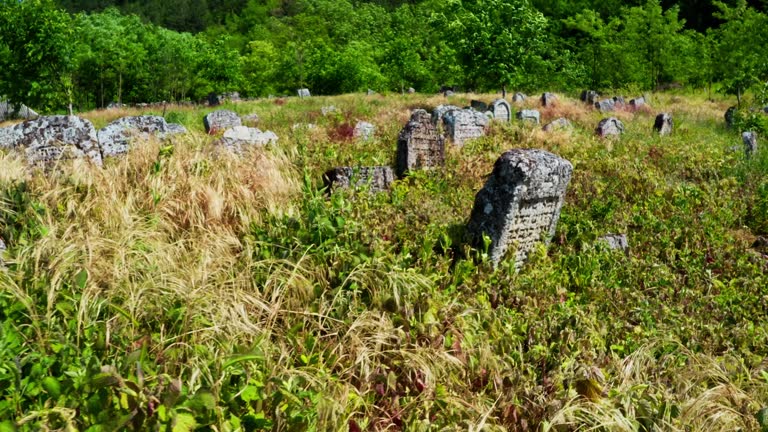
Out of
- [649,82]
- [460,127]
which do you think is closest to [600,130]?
[460,127]

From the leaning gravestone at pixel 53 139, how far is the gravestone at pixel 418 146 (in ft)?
13.5

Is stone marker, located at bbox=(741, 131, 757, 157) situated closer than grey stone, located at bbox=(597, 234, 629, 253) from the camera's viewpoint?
No

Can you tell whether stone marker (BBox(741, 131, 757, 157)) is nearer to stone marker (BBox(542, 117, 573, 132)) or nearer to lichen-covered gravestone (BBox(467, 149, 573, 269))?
stone marker (BBox(542, 117, 573, 132))

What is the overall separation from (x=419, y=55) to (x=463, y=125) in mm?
35434

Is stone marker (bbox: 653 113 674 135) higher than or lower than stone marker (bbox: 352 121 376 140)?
lower

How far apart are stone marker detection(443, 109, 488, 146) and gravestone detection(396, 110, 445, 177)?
2148 mm

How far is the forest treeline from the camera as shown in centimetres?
2355

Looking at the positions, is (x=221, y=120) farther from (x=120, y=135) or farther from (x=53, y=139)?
(x=53, y=139)

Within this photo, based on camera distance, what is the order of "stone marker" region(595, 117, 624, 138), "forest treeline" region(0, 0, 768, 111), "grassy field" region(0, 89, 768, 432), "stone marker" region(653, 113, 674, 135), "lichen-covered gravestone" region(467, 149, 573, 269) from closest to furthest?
"grassy field" region(0, 89, 768, 432) → "lichen-covered gravestone" region(467, 149, 573, 269) → "stone marker" region(595, 117, 624, 138) → "stone marker" region(653, 113, 674, 135) → "forest treeline" region(0, 0, 768, 111)

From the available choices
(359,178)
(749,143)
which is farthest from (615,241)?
(749,143)

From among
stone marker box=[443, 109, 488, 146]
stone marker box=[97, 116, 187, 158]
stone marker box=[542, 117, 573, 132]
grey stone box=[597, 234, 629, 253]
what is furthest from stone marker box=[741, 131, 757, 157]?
stone marker box=[97, 116, 187, 158]

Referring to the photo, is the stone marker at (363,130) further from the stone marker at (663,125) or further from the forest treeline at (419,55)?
the forest treeline at (419,55)

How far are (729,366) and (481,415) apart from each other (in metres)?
2.08

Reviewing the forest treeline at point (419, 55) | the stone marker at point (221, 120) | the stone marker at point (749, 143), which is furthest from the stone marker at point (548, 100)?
the stone marker at point (221, 120)
